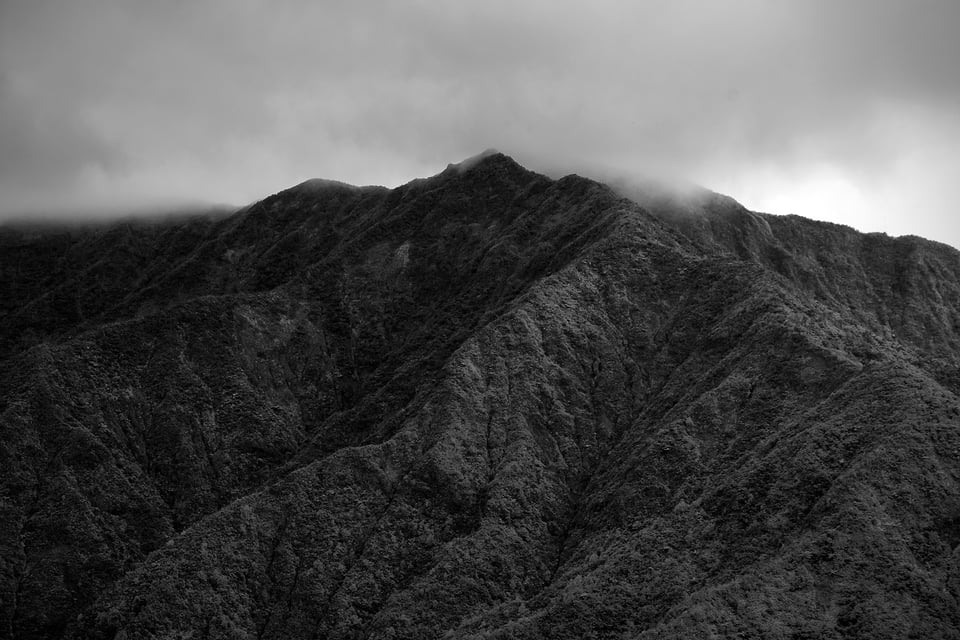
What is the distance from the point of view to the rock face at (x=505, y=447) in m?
60.0

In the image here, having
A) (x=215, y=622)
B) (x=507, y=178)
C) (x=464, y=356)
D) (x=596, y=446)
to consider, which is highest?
(x=507, y=178)

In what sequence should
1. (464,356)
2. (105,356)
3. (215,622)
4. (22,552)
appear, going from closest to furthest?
(215,622)
(22,552)
(464,356)
(105,356)

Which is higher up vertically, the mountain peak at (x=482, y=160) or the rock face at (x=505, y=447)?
the mountain peak at (x=482, y=160)

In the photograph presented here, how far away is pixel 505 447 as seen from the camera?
266 ft

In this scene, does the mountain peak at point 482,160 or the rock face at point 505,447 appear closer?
the rock face at point 505,447

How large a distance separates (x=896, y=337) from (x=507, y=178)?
180 feet

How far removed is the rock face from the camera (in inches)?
2362

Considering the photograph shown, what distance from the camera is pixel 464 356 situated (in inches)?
3452

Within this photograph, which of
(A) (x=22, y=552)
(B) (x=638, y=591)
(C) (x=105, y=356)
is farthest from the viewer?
(C) (x=105, y=356)

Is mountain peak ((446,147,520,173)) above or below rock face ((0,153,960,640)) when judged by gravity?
above

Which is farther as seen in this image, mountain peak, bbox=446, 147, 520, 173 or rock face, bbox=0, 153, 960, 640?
mountain peak, bbox=446, 147, 520, 173

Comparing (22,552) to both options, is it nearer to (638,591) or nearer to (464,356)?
(464,356)

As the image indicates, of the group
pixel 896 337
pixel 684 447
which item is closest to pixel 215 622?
pixel 684 447

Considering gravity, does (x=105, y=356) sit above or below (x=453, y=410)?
above
